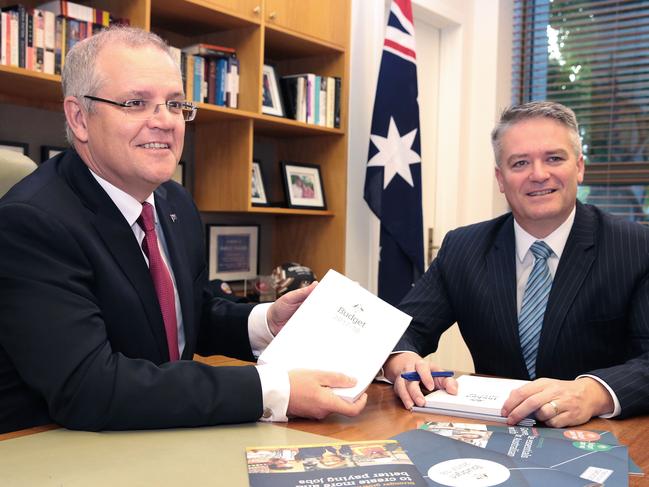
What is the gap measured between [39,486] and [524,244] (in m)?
1.47

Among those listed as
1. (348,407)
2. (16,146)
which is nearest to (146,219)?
(348,407)

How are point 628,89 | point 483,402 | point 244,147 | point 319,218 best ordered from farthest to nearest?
point 628,89, point 319,218, point 244,147, point 483,402

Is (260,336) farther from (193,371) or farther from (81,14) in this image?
(81,14)

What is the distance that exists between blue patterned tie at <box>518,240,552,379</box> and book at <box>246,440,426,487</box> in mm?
904

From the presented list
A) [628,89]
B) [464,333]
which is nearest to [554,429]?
[464,333]

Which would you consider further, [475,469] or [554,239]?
[554,239]

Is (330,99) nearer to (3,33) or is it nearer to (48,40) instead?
(48,40)

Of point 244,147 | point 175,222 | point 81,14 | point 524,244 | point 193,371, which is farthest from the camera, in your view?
point 244,147

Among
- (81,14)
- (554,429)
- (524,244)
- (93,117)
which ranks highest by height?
(81,14)

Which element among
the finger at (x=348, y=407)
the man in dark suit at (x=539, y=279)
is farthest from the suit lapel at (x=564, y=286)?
the finger at (x=348, y=407)

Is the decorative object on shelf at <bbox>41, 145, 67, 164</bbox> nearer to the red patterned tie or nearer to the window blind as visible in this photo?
the red patterned tie

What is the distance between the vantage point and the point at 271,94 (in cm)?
338

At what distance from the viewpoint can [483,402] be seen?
1315 mm

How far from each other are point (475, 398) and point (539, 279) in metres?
0.62
